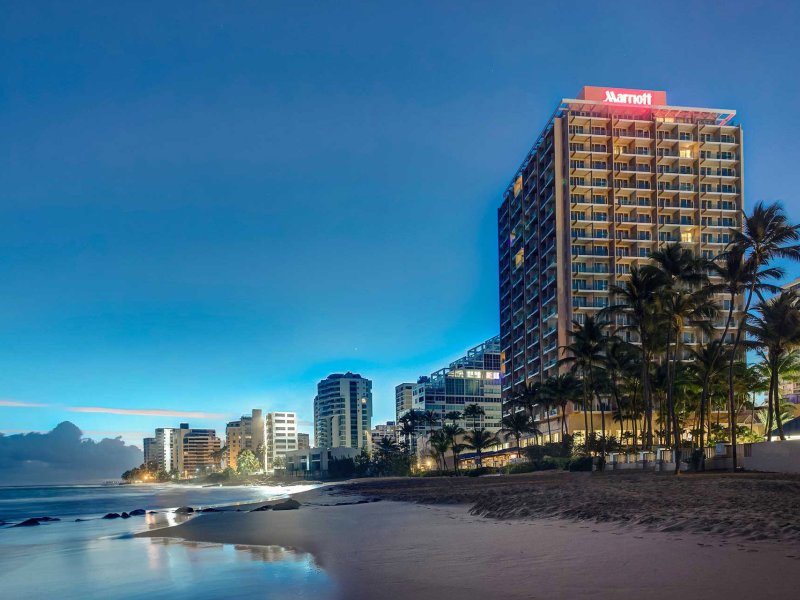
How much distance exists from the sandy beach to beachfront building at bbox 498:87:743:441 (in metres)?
92.4

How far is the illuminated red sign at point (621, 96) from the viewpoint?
121750 millimetres

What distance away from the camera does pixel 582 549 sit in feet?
47.9

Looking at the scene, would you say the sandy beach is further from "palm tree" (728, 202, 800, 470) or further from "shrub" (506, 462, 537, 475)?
"shrub" (506, 462, 537, 475)

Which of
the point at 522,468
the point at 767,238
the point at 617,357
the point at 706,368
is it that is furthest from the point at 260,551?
the point at 522,468

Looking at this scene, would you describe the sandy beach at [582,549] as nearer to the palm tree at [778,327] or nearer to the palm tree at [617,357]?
the palm tree at [778,327]

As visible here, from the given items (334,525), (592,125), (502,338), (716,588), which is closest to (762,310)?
(334,525)

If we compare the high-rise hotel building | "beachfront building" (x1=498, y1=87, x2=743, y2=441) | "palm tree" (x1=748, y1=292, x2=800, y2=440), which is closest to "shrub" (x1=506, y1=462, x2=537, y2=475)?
"palm tree" (x1=748, y1=292, x2=800, y2=440)

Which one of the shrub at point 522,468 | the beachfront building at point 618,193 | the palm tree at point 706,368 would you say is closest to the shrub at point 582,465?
the palm tree at point 706,368

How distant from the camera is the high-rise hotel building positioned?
4606 inches

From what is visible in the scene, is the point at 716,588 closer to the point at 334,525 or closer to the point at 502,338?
the point at 334,525

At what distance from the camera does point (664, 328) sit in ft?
205

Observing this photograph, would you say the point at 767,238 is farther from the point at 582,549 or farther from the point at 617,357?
the point at 582,549

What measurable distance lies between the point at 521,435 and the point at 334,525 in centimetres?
10212

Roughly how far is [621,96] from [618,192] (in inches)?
712
